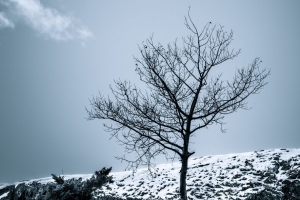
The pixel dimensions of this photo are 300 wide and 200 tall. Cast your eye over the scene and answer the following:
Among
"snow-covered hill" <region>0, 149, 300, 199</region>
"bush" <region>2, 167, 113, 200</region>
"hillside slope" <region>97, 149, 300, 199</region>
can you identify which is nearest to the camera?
"bush" <region>2, 167, 113, 200</region>

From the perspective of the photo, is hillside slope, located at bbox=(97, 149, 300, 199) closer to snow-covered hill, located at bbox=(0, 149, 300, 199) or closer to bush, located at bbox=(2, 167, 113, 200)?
snow-covered hill, located at bbox=(0, 149, 300, 199)

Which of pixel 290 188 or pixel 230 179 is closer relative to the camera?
pixel 290 188

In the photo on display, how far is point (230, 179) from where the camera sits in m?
10.8

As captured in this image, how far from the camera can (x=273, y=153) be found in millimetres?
12867

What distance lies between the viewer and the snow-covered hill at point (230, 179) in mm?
8875

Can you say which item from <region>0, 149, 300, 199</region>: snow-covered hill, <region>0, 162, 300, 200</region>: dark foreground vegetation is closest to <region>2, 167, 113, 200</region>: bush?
<region>0, 162, 300, 200</region>: dark foreground vegetation

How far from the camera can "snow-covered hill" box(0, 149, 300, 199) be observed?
888cm

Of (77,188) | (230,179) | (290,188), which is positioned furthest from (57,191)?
(230,179)

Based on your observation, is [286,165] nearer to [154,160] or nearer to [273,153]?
[273,153]

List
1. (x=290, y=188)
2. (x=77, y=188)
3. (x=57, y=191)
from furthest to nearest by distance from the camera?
(x=290, y=188) < (x=77, y=188) < (x=57, y=191)

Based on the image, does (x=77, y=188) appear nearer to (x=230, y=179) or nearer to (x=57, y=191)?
(x=57, y=191)

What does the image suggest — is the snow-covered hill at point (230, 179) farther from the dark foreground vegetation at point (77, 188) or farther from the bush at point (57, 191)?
the bush at point (57, 191)

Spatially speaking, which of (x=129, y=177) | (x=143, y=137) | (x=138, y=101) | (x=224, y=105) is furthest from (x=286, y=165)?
(x=129, y=177)

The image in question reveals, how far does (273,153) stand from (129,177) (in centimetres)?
1064
